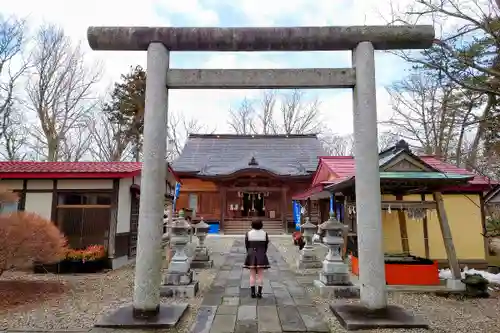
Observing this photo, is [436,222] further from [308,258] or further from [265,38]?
[265,38]

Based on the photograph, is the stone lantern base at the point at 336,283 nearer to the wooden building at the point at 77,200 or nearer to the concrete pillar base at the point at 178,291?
the concrete pillar base at the point at 178,291

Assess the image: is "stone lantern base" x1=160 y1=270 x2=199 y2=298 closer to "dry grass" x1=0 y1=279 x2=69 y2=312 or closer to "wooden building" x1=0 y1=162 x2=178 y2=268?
"dry grass" x1=0 y1=279 x2=69 y2=312

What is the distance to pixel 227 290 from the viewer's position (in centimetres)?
699

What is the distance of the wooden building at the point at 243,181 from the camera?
21.7 m

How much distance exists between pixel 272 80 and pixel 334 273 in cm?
409

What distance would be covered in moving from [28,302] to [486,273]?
1111cm

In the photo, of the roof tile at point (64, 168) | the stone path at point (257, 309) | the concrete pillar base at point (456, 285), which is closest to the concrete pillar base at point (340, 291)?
the stone path at point (257, 309)

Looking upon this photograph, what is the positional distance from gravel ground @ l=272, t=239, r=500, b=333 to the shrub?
5.55 m

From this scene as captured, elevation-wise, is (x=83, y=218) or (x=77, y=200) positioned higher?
(x=77, y=200)

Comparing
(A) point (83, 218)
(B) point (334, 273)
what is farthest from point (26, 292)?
(B) point (334, 273)

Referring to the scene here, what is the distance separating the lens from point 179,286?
651cm

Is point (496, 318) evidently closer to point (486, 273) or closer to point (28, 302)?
point (486, 273)

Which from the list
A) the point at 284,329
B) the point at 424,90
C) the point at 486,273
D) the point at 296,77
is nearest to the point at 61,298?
the point at 284,329

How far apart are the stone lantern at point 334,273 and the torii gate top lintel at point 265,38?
388 centimetres
